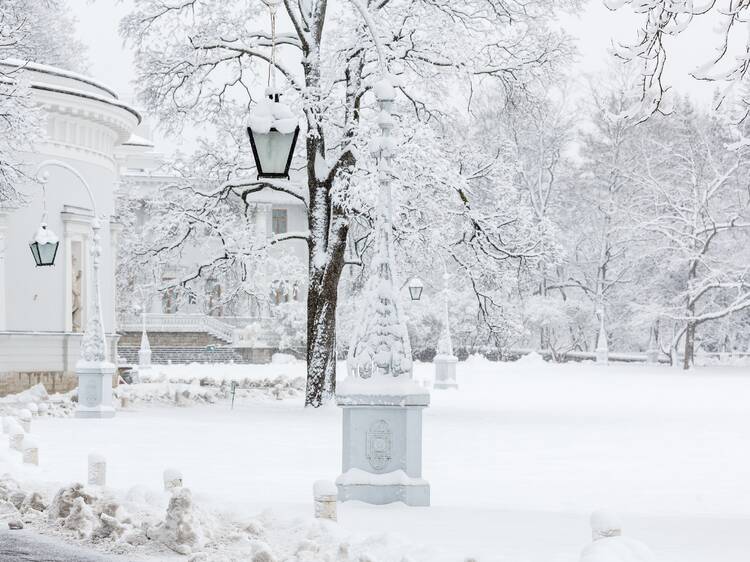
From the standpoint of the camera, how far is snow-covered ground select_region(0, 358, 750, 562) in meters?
9.49

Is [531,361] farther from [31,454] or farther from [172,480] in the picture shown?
[172,480]

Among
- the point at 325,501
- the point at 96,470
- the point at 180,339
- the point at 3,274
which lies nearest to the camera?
the point at 325,501

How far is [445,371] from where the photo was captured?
1404 inches

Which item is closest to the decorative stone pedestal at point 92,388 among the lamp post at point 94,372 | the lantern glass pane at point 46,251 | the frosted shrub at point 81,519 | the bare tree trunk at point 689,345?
the lamp post at point 94,372

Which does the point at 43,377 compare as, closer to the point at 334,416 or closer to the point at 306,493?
the point at 334,416

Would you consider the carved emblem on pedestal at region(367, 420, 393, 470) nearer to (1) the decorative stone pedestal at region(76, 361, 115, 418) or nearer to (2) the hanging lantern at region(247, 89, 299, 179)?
(2) the hanging lantern at region(247, 89, 299, 179)

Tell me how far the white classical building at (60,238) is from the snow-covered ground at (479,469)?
3100 millimetres

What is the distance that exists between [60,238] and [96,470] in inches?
732

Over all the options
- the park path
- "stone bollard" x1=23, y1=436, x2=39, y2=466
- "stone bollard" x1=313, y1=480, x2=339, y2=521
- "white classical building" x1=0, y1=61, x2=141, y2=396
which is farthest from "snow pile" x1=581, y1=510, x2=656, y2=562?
"white classical building" x1=0, y1=61, x2=141, y2=396

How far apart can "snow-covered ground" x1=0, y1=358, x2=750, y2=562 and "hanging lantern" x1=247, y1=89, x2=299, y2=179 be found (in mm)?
2947

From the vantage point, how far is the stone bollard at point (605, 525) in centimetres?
793

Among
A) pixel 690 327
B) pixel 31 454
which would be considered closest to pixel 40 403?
pixel 31 454

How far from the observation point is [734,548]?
30.3 ft

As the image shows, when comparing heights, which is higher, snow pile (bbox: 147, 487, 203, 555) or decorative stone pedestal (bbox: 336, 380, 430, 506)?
decorative stone pedestal (bbox: 336, 380, 430, 506)
